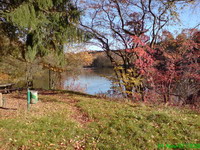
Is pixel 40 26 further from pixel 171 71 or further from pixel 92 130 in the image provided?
Result: pixel 171 71

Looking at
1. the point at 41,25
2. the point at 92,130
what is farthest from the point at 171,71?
the point at 41,25

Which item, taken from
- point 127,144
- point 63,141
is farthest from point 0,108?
point 127,144

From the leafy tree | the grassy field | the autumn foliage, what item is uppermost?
the leafy tree

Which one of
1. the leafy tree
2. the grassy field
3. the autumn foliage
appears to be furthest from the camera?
the autumn foliage

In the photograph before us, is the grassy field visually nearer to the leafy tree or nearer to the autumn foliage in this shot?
the leafy tree

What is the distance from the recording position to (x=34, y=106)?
552cm

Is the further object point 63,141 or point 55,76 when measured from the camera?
point 55,76

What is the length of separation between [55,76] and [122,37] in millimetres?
9592

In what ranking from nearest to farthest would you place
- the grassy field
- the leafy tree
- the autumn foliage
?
the grassy field
the leafy tree
the autumn foliage

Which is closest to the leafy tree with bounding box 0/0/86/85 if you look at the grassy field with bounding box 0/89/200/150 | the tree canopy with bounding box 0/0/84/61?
the tree canopy with bounding box 0/0/84/61

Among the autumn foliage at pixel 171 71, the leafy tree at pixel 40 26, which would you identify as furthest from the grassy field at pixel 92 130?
the autumn foliage at pixel 171 71

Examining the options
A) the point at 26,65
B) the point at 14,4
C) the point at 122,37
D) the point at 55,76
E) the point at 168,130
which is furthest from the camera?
the point at 55,76

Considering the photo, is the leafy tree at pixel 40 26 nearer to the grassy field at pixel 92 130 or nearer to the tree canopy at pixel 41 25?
the tree canopy at pixel 41 25

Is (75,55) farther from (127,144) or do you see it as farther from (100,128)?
(127,144)
